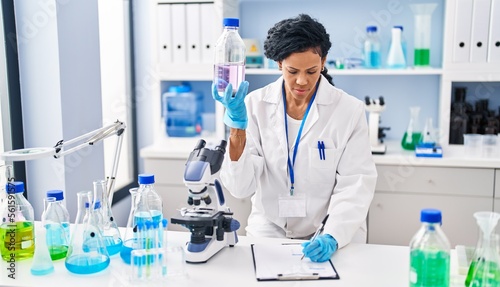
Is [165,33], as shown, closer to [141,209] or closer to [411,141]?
[411,141]

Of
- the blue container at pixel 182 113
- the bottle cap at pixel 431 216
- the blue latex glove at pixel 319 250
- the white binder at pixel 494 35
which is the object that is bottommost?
the blue latex glove at pixel 319 250

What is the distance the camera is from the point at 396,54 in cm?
293

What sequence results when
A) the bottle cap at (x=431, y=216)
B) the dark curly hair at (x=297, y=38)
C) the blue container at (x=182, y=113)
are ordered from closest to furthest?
the bottle cap at (x=431, y=216) → the dark curly hair at (x=297, y=38) → the blue container at (x=182, y=113)

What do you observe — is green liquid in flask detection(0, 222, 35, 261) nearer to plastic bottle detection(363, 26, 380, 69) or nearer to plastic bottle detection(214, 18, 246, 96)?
plastic bottle detection(214, 18, 246, 96)

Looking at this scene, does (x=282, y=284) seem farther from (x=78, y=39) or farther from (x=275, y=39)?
(x=78, y=39)

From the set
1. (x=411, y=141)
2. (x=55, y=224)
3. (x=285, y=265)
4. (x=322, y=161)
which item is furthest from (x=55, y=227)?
(x=411, y=141)

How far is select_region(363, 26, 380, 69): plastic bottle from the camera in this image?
296 centimetres

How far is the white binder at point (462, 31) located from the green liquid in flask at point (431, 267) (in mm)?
1793

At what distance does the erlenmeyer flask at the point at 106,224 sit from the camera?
1.49 meters

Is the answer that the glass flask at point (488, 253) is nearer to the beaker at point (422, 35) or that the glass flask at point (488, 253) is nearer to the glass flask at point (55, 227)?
the glass flask at point (55, 227)

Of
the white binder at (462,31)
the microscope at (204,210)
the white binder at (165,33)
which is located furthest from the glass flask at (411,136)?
the microscope at (204,210)

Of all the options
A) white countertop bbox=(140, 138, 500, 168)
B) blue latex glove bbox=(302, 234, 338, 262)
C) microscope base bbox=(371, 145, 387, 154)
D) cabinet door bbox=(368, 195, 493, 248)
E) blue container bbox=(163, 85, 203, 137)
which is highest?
blue container bbox=(163, 85, 203, 137)

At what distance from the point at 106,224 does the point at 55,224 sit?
14 centimetres

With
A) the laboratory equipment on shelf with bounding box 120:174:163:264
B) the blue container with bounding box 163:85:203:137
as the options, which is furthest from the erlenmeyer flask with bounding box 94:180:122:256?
the blue container with bounding box 163:85:203:137
